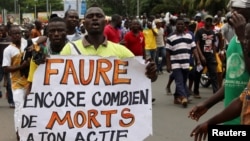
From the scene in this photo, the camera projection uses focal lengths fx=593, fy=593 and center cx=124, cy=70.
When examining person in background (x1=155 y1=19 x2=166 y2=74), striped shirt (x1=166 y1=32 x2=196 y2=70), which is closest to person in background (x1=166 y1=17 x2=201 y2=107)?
striped shirt (x1=166 y1=32 x2=196 y2=70)

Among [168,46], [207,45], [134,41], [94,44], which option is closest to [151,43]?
[134,41]

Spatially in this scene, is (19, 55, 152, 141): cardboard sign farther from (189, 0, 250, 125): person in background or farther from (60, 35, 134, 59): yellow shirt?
(189, 0, 250, 125): person in background

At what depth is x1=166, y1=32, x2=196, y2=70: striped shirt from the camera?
36.2 ft

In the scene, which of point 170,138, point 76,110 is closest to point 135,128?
point 76,110

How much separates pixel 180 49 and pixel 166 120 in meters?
1.93

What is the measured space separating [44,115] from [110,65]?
0.67 m

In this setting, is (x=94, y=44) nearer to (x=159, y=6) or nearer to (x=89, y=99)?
(x=89, y=99)

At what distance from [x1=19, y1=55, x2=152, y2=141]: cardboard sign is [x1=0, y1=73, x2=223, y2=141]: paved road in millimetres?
3287

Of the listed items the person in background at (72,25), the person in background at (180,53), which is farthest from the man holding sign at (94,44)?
the person in background at (180,53)

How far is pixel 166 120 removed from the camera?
955 cm

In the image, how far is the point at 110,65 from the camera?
4.80m

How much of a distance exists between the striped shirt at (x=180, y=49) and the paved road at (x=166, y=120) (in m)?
0.79

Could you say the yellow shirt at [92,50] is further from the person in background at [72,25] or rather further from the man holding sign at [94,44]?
the person in background at [72,25]

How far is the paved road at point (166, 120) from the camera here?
8.26 meters
